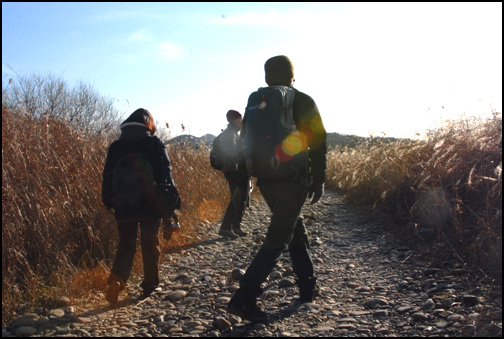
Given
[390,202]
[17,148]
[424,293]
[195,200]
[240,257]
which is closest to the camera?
[424,293]

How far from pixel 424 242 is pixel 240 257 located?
7.64 feet

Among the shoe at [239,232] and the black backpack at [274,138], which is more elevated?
the black backpack at [274,138]

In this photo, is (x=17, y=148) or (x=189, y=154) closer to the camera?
(x=17, y=148)

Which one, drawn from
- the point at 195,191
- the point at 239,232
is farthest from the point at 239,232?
the point at 195,191

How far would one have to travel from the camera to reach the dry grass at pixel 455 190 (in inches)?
155

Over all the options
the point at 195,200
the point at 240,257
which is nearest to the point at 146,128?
the point at 240,257

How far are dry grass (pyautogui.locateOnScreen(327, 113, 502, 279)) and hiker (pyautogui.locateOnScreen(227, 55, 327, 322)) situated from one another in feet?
6.12

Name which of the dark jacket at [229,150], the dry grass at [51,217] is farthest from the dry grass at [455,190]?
the dry grass at [51,217]

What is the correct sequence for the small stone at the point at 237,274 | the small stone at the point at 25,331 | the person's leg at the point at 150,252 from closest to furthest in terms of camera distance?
the small stone at the point at 25,331
the person's leg at the point at 150,252
the small stone at the point at 237,274

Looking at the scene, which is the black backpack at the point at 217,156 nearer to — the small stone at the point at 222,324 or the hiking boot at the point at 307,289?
the hiking boot at the point at 307,289

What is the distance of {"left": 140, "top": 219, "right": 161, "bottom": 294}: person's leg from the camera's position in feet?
12.4

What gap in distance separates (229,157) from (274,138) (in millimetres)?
3083

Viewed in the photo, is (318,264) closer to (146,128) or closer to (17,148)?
(146,128)

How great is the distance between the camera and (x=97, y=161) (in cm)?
515
